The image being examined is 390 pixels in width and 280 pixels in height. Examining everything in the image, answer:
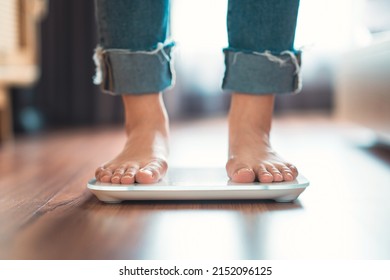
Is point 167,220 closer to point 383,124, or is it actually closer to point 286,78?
point 286,78

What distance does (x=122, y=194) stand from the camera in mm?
836

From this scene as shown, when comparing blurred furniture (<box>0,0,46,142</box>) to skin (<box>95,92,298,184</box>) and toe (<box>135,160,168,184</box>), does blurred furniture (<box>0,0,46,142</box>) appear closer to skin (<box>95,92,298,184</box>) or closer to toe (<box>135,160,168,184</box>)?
skin (<box>95,92,298,184</box>)

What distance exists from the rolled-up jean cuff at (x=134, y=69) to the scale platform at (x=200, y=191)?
20cm

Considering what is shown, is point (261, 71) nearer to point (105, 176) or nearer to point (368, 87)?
point (105, 176)

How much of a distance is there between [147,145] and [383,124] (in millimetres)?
733

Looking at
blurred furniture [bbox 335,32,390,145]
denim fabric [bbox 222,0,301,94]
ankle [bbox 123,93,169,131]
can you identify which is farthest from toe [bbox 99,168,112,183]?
blurred furniture [bbox 335,32,390,145]

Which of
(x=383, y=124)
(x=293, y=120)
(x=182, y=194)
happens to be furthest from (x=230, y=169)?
(x=293, y=120)

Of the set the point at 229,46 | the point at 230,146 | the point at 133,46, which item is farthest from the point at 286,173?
the point at 133,46

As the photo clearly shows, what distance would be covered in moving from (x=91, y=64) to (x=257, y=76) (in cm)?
187

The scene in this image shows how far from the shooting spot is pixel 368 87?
5.03 ft

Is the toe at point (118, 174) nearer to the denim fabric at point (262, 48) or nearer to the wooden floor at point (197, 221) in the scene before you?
the wooden floor at point (197, 221)

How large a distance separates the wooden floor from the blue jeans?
0.70ft

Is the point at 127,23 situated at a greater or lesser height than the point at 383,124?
greater

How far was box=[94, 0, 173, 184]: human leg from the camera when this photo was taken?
92 cm
